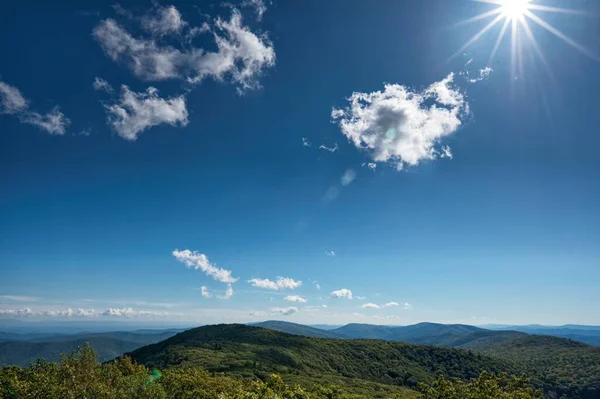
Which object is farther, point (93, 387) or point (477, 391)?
point (477, 391)

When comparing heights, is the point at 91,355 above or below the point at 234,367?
above

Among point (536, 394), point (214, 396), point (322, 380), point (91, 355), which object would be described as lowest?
point (322, 380)

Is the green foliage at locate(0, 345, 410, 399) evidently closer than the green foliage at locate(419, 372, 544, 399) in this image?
No

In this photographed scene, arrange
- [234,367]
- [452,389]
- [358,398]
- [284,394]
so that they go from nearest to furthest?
[452,389]
[284,394]
[358,398]
[234,367]

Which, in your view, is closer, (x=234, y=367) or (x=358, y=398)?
(x=358, y=398)

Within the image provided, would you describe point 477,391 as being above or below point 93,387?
above

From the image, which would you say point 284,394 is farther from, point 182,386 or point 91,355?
point 91,355

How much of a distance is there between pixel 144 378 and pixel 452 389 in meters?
48.6

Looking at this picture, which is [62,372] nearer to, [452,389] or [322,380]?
[452,389]

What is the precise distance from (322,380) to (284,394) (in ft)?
458

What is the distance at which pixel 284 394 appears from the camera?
7225 cm

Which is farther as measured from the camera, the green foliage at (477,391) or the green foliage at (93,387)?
the green foliage at (93,387)

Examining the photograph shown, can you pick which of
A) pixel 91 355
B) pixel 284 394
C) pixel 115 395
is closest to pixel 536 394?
pixel 284 394

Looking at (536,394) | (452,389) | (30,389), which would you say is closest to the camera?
(452,389)
